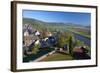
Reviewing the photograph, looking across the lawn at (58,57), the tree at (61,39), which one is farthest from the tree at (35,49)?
the tree at (61,39)

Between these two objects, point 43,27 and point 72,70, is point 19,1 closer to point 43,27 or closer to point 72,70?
point 43,27

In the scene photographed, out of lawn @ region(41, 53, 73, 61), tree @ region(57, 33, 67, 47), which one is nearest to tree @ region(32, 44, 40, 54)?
lawn @ region(41, 53, 73, 61)

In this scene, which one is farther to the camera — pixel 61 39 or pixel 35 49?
pixel 61 39

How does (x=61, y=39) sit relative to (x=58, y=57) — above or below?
above

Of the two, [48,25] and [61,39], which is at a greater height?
[48,25]

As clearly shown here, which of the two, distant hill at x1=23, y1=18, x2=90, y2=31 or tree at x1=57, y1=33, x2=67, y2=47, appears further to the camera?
tree at x1=57, y1=33, x2=67, y2=47

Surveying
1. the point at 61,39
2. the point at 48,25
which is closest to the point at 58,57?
the point at 61,39

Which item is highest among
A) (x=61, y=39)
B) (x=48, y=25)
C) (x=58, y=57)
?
(x=48, y=25)

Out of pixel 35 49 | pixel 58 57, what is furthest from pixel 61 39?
pixel 35 49

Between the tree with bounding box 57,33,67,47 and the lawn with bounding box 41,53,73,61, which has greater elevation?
the tree with bounding box 57,33,67,47

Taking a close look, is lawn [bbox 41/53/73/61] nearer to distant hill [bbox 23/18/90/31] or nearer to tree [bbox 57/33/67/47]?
tree [bbox 57/33/67/47]

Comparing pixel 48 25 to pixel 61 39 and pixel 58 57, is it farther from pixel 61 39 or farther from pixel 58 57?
pixel 58 57

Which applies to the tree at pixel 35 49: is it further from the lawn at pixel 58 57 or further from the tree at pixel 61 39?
the tree at pixel 61 39
